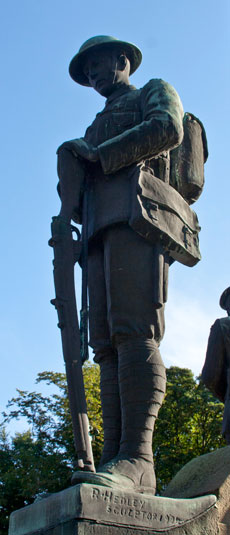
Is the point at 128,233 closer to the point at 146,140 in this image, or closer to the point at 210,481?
the point at 146,140

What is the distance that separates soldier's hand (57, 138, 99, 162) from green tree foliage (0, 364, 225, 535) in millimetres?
19497

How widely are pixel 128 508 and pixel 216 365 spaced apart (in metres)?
1.86

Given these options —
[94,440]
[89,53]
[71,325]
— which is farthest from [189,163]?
[94,440]

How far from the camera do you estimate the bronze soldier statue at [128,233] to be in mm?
4430

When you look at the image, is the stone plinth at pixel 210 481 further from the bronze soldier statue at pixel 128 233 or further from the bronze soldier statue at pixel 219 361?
the bronze soldier statue at pixel 219 361

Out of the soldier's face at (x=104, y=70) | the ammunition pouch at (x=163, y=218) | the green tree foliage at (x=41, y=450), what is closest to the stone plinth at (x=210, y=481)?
the ammunition pouch at (x=163, y=218)

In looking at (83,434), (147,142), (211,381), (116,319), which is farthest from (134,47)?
(83,434)

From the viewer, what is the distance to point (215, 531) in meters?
4.22

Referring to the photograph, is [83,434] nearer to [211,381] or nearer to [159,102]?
[211,381]

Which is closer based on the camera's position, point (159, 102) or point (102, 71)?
point (159, 102)

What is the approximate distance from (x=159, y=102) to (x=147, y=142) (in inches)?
16.0

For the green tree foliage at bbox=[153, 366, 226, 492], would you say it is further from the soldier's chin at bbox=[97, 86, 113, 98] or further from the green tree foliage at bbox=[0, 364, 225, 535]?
the soldier's chin at bbox=[97, 86, 113, 98]

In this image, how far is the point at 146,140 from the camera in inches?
194

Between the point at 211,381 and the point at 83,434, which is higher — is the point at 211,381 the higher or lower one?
the higher one
